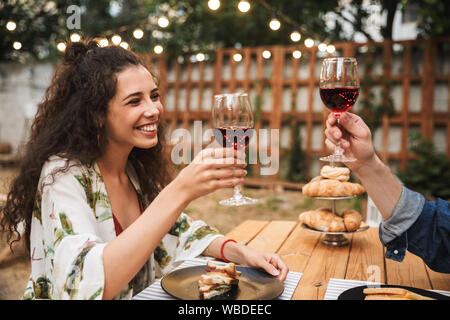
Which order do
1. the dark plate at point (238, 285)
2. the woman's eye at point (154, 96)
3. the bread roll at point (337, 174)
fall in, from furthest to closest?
the bread roll at point (337, 174) < the woman's eye at point (154, 96) < the dark plate at point (238, 285)

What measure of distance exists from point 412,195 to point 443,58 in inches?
203

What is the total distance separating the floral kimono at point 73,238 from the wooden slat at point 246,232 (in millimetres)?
275

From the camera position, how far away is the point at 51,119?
1.55 m

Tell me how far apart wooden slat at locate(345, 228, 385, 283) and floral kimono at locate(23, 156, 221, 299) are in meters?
0.53

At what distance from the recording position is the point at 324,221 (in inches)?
70.1

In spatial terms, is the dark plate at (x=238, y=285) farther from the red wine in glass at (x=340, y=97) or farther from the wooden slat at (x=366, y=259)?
the red wine in glass at (x=340, y=97)

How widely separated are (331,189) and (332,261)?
0.36 m

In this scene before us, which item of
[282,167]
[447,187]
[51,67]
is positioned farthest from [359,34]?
[51,67]

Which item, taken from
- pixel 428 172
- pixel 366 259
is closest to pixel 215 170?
pixel 366 259

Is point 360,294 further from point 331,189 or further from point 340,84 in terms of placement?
point 331,189

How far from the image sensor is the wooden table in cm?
137

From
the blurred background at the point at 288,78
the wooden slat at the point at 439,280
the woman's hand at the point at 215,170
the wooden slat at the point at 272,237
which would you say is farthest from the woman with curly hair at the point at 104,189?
the blurred background at the point at 288,78

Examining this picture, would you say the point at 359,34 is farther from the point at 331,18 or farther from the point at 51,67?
the point at 51,67

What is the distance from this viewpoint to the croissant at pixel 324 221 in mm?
1749
